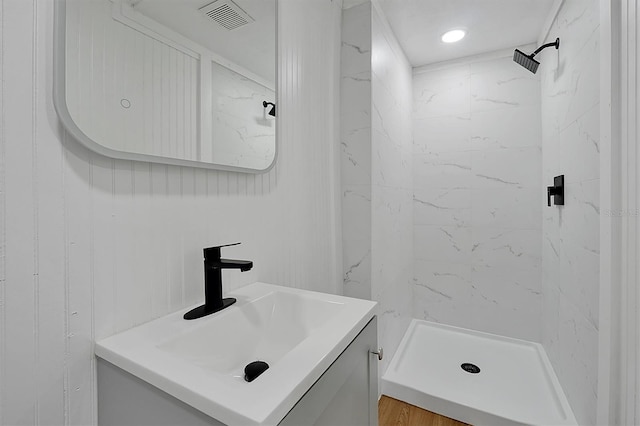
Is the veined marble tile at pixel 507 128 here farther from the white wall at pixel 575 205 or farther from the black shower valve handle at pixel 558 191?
the black shower valve handle at pixel 558 191

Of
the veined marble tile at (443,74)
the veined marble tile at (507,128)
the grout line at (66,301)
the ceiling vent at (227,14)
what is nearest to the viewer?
the grout line at (66,301)

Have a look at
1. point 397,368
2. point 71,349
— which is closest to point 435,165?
point 397,368

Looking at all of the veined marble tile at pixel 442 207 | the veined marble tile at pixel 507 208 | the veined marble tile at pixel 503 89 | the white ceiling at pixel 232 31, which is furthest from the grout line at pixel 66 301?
the veined marble tile at pixel 503 89

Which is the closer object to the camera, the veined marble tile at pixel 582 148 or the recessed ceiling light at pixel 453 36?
the veined marble tile at pixel 582 148

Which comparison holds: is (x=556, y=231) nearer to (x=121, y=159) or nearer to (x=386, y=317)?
(x=386, y=317)

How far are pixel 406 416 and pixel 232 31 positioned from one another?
1.96 metres

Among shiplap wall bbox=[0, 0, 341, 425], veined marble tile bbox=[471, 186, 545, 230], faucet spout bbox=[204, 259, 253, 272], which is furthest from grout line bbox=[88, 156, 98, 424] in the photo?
veined marble tile bbox=[471, 186, 545, 230]

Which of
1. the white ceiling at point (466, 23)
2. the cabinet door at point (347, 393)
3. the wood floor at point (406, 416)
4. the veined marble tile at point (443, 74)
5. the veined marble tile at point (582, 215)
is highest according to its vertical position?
the white ceiling at point (466, 23)

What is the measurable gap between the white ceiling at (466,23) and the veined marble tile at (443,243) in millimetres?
1373

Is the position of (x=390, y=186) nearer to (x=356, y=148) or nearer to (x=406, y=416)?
(x=356, y=148)

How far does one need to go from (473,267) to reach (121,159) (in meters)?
2.42

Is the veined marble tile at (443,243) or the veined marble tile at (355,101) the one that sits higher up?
the veined marble tile at (355,101)

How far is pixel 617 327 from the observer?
1.00m

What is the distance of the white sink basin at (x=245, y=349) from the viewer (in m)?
0.43
